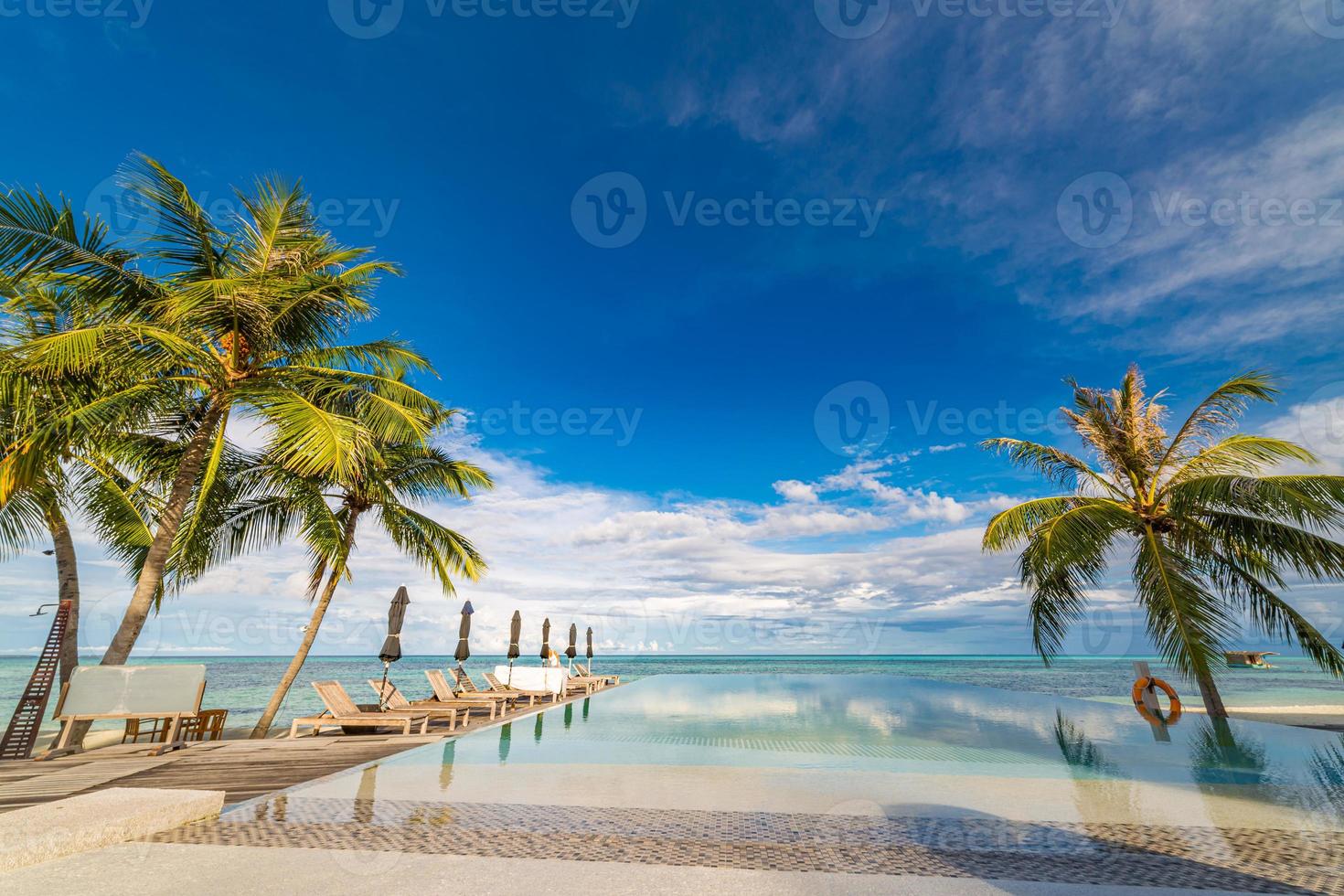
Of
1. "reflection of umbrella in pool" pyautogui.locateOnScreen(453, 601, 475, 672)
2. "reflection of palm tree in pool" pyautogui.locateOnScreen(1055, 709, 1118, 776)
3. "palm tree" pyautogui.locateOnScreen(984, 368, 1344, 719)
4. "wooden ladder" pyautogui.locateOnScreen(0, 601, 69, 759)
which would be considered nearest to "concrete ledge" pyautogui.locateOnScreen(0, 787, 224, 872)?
"wooden ladder" pyautogui.locateOnScreen(0, 601, 69, 759)

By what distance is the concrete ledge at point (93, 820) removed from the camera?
3.26 meters

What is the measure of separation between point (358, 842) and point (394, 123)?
1481cm

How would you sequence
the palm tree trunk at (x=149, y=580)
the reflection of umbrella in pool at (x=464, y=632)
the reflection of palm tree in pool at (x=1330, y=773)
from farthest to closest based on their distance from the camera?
the reflection of umbrella in pool at (x=464, y=632) < the palm tree trunk at (x=149, y=580) < the reflection of palm tree in pool at (x=1330, y=773)

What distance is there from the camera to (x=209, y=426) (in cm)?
782

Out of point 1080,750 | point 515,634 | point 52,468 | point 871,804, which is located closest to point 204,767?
point 52,468

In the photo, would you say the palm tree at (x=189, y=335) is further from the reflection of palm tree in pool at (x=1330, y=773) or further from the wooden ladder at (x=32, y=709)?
the reflection of palm tree in pool at (x=1330, y=773)

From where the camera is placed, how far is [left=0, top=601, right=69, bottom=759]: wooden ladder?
684 centimetres

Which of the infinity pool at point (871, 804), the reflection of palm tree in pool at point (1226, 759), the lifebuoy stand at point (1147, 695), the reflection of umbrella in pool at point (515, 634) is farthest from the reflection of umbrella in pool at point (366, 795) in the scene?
the lifebuoy stand at point (1147, 695)

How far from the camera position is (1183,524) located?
33.0ft

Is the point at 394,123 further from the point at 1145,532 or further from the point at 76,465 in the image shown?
the point at 1145,532

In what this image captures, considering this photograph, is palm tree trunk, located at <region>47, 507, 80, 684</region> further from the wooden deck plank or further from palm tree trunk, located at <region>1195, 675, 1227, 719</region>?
palm tree trunk, located at <region>1195, 675, 1227, 719</region>

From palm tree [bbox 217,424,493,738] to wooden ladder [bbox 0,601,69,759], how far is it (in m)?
3.22

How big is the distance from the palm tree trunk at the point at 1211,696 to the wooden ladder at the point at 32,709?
15.4 m

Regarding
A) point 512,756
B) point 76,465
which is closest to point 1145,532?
point 512,756
